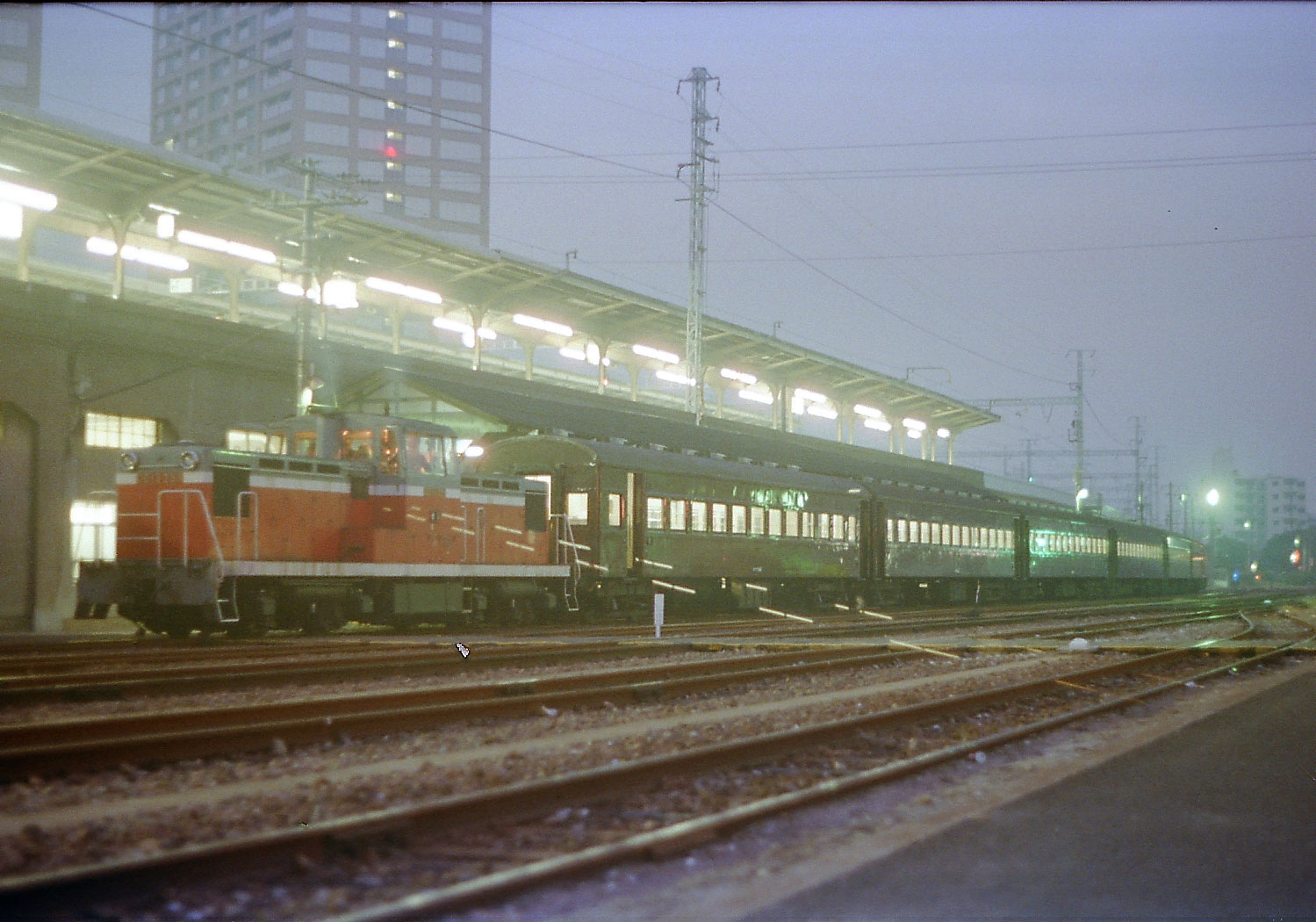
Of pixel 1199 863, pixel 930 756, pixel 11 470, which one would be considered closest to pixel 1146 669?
pixel 930 756

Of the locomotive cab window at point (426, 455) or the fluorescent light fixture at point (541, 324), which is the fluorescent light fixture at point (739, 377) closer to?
the fluorescent light fixture at point (541, 324)

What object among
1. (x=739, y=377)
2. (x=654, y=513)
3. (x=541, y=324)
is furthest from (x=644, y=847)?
(x=739, y=377)

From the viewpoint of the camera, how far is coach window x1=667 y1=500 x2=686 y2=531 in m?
25.2

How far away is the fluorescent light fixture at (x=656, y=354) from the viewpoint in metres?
41.0

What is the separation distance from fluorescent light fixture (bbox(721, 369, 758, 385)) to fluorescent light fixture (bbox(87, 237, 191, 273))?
21297 millimetres

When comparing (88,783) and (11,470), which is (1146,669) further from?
(11,470)

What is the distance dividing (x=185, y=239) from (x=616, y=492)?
37.9 feet

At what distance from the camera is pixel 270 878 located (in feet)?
17.7

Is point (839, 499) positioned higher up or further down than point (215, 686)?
higher up

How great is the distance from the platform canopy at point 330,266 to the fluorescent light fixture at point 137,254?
77mm

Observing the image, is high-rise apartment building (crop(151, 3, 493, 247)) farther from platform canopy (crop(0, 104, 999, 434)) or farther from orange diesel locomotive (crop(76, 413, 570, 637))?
orange diesel locomotive (crop(76, 413, 570, 637))

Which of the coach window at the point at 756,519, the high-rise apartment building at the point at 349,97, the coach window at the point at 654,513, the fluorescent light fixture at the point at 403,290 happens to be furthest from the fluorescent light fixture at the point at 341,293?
the high-rise apartment building at the point at 349,97

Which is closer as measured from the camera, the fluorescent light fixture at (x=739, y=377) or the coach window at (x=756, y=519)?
the coach window at (x=756, y=519)

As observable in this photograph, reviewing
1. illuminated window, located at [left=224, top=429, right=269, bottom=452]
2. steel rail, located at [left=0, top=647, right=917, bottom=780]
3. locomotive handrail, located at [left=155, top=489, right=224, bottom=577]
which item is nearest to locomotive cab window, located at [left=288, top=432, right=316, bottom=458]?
illuminated window, located at [left=224, top=429, right=269, bottom=452]
